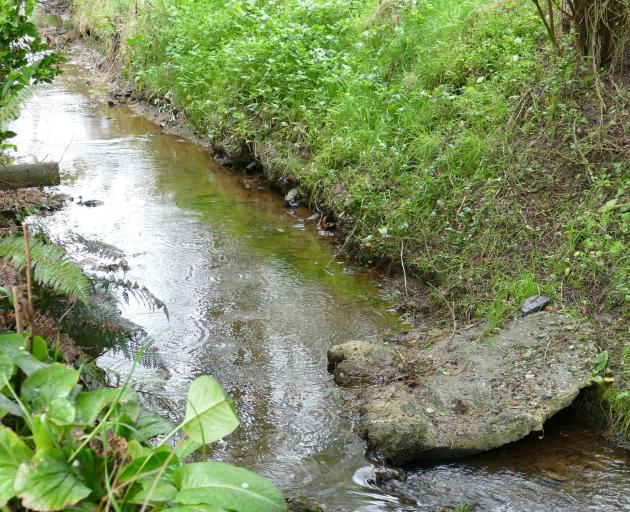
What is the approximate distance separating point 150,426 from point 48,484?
0.43m

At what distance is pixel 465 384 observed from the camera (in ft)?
14.2

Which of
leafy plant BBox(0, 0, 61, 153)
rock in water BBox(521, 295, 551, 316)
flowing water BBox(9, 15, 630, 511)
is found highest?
leafy plant BBox(0, 0, 61, 153)

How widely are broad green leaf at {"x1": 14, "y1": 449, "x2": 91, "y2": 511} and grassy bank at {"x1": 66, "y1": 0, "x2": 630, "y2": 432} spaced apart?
302 cm

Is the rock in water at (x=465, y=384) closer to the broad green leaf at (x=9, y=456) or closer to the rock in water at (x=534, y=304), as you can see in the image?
the rock in water at (x=534, y=304)

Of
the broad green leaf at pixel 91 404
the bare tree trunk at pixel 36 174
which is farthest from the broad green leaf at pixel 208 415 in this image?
the bare tree trunk at pixel 36 174

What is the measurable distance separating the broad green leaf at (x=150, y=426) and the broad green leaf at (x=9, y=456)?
306 millimetres

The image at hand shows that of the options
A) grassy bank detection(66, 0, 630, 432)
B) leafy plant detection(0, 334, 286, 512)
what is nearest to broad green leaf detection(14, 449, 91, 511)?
leafy plant detection(0, 334, 286, 512)

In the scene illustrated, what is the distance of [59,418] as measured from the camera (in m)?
2.06

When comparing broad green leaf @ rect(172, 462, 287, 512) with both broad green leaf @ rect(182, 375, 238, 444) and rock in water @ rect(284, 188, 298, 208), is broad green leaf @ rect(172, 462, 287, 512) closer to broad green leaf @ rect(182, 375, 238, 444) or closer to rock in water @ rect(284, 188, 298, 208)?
broad green leaf @ rect(182, 375, 238, 444)

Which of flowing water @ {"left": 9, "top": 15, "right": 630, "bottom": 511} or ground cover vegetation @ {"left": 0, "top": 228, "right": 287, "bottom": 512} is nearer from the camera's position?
ground cover vegetation @ {"left": 0, "top": 228, "right": 287, "bottom": 512}

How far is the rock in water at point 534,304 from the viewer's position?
484 cm

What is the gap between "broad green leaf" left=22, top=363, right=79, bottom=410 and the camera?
2219 millimetres

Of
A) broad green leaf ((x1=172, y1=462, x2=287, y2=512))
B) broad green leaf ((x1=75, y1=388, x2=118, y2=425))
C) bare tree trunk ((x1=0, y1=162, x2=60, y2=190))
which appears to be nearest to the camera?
broad green leaf ((x1=172, y1=462, x2=287, y2=512))

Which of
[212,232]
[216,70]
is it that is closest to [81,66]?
[216,70]
